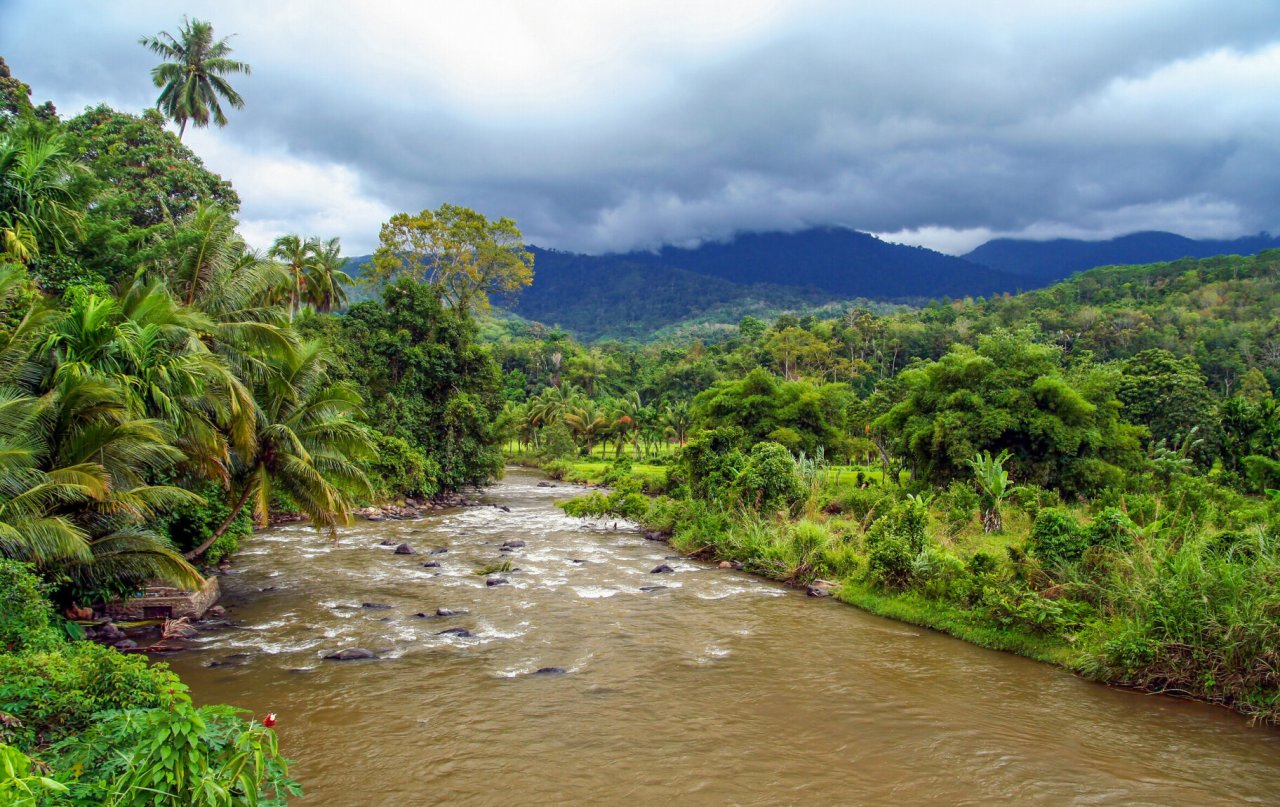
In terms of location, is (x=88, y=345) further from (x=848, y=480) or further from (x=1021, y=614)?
(x=848, y=480)

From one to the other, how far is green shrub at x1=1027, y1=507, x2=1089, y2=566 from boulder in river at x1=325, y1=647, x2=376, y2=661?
1426 centimetres

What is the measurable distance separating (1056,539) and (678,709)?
9.18 m

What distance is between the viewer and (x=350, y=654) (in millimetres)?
13555

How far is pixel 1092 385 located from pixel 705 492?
15.0 meters

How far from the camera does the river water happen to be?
9.09 metres

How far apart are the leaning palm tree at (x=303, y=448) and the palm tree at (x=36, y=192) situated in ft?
16.4

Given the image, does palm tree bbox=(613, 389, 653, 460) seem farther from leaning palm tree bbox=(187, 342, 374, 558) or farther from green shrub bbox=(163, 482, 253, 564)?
leaning palm tree bbox=(187, 342, 374, 558)

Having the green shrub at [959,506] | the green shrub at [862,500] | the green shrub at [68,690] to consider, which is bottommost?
the green shrub at [862,500]

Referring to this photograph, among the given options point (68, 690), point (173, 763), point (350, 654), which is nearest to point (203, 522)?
point (350, 654)

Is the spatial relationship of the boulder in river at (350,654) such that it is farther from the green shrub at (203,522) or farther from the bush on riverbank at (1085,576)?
the bush on riverbank at (1085,576)

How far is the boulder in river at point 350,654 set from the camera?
44.0 ft

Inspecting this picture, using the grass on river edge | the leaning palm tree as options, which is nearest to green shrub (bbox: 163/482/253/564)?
the leaning palm tree

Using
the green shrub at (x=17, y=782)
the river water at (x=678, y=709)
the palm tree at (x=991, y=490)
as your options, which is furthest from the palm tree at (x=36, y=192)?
the palm tree at (x=991, y=490)

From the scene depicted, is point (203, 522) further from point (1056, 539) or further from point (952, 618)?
point (1056, 539)
